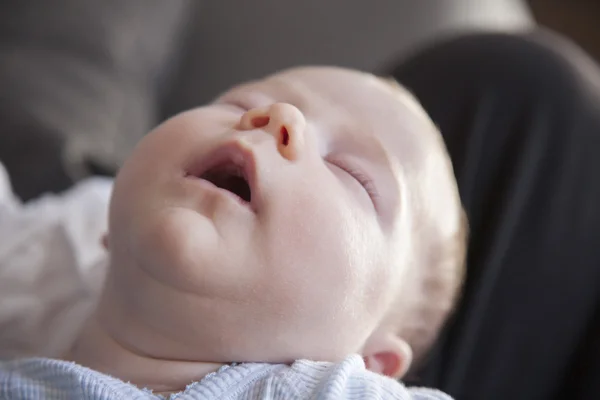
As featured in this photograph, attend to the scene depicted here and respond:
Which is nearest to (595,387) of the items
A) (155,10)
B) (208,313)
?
(208,313)

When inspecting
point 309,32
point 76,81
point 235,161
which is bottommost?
point 76,81

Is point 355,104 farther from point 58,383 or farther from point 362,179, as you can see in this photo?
point 58,383

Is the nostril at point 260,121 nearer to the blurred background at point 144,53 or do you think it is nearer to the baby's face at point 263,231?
the baby's face at point 263,231

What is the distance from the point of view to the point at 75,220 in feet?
2.86

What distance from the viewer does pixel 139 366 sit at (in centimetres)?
56

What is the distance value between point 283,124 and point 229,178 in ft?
0.26

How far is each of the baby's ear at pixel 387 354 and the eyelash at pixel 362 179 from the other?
0.14 m

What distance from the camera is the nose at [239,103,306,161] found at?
0.55 m

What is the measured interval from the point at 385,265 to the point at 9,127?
0.68 meters

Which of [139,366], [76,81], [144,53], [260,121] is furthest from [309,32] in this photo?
[139,366]

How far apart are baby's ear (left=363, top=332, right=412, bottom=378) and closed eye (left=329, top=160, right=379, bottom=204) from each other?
0.46 feet

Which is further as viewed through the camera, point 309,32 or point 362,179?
point 309,32

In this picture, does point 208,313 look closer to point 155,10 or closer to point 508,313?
point 508,313

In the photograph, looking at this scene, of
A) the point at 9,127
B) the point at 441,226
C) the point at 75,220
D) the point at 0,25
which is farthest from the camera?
the point at 0,25
